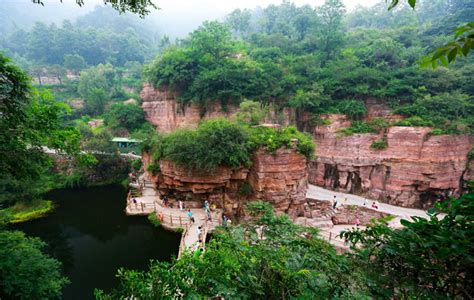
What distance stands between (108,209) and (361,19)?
2440 inches

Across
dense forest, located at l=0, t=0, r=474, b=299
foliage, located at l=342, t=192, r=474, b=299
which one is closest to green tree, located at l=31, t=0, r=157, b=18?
dense forest, located at l=0, t=0, r=474, b=299

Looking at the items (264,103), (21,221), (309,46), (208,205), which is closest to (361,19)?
(309,46)

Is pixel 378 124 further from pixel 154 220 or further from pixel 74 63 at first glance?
pixel 74 63

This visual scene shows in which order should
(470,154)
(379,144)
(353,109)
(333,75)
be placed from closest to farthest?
(470,154), (379,144), (353,109), (333,75)

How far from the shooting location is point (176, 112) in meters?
26.5

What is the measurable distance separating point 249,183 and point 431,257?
13.7 meters

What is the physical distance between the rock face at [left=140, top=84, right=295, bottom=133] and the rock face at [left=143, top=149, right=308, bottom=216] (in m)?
7.95

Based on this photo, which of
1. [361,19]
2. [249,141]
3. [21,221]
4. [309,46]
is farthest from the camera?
[361,19]

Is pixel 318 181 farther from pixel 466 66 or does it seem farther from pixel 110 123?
pixel 110 123

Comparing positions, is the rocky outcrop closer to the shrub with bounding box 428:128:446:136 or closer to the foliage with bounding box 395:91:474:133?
the shrub with bounding box 428:128:446:136

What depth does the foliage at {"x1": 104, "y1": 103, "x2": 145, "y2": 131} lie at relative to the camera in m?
27.9

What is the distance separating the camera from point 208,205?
15.8 meters

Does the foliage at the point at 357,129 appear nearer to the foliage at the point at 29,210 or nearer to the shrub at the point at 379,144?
the shrub at the point at 379,144

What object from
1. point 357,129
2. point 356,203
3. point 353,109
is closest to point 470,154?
point 357,129
